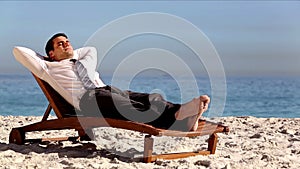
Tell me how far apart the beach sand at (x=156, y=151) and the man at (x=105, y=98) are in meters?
0.33

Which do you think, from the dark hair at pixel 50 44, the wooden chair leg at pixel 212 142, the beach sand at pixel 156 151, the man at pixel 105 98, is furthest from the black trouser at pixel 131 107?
the dark hair at pixel 50 44

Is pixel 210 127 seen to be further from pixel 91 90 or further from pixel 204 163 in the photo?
pixel 91 90

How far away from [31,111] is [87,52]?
9.22 m

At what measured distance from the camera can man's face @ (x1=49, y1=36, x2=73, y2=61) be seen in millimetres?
4738

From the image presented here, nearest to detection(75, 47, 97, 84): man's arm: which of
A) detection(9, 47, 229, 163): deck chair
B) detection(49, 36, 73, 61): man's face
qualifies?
detection(49, 36, 73, 61): man's face

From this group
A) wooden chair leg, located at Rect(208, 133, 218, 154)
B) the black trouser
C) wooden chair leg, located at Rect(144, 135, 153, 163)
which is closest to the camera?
wooden chair leg, located at Rect(144, 135, 153, 163)

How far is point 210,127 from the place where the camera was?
4.25m

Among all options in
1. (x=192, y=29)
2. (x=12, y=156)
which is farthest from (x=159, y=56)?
(x=12, y=156)

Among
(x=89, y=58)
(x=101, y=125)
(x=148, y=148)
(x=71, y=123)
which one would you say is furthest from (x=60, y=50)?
(x=148, y=148)

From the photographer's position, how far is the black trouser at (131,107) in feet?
13.0

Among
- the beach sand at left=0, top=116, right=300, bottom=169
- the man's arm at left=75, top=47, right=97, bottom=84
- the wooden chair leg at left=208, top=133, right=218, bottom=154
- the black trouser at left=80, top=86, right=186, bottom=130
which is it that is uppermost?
the man's arm at left=75, top=47, right=97, bottom=84

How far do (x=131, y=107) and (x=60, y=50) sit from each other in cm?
105

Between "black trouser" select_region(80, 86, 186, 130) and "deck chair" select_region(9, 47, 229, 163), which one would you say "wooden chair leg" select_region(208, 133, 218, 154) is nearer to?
"deck chair" select_region(9, 47, 229, 163)

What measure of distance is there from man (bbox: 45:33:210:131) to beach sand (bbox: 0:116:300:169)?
1.08ft
